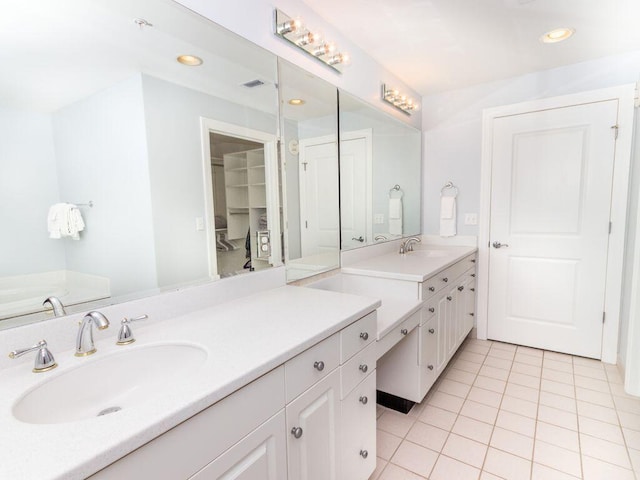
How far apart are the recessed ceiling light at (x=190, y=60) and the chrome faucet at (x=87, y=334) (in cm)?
96

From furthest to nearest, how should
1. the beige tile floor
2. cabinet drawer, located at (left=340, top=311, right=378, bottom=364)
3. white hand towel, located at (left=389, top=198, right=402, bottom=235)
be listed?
1. white hand towel, located at (left=389, top=198, right=402, bottom=235)
2. the beige tile floor
3. cabinet drawer, located at (left=340, top=311, right=378, bottom=364)

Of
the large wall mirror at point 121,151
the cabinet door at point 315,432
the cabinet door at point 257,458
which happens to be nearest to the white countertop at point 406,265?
the large wall mirror at point 121,151

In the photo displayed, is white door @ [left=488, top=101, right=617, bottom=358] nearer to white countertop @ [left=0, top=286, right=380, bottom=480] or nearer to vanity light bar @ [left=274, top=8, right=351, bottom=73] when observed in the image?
vanity light bar @ [left=274, top=8, right=351, bottom=73]

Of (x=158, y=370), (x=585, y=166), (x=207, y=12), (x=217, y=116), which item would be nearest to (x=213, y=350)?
(x=158, y=370)

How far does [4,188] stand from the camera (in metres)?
0.85

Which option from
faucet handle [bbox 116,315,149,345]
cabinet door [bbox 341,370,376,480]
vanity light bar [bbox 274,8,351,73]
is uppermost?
vanity light bar [bbox 274,8,351,73]

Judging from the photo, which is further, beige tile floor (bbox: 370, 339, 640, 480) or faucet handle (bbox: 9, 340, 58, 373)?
beige tile floor (bbox: 370, 339, 640, 480)

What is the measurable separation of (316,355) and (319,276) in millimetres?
884

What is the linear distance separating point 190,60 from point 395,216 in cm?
206

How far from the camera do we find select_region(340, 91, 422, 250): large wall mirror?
226 centimetres

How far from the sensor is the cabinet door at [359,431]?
123cm

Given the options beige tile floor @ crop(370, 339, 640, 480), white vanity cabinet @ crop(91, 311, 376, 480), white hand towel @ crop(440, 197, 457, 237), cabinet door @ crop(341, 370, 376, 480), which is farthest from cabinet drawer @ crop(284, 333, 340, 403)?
white hand towel @ crop(440, 197, 457, 237)

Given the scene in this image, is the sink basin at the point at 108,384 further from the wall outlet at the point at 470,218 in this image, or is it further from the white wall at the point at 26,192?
the wall outlet at the point at 470,218

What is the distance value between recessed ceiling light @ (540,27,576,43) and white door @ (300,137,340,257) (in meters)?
1.53
